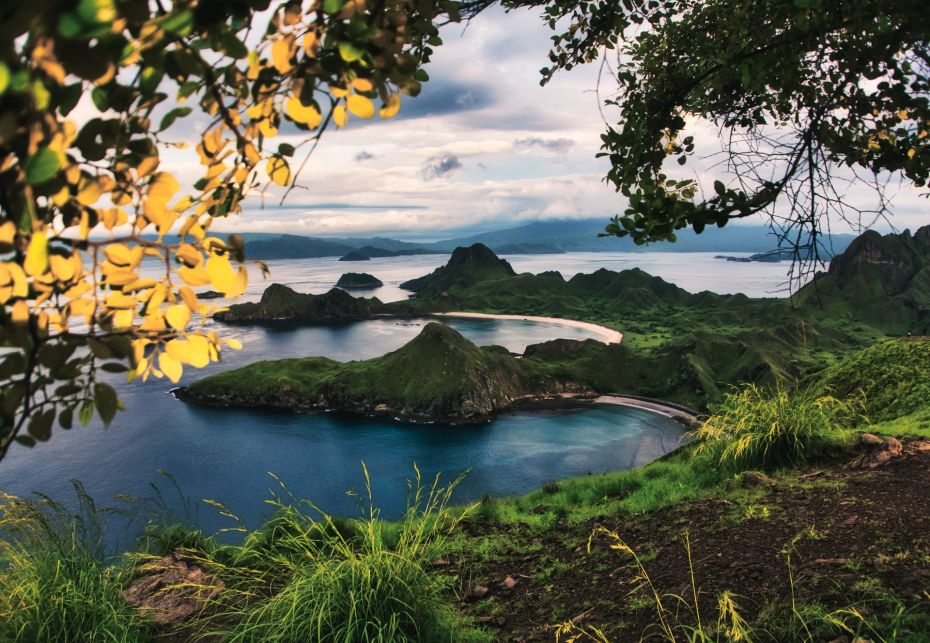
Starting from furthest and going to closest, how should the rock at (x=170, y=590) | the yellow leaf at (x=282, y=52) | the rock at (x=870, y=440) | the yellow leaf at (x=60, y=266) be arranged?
the rock at (x=870, y=440)
the rock at (x=170, y=590)
the yellow leaf at (x=282, y=52)
the yellow leaf at (x=60, y=266)

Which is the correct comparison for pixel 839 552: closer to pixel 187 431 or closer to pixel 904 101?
pixel 904 101

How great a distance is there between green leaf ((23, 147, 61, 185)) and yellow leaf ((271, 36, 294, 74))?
797 mm

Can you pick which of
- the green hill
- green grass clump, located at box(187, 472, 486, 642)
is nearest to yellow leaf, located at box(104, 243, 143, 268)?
green grass clump, located at box(187, 472, 486, 642)

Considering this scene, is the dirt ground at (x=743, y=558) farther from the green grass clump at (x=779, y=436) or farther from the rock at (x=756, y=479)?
the green grass clump at (x=779, y=436)

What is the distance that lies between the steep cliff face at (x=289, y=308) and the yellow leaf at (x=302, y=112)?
19405 cm

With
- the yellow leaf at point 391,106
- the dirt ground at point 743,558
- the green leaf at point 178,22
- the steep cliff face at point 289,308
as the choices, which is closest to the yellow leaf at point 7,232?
the green leaf at point 178,22

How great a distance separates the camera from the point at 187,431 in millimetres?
78938

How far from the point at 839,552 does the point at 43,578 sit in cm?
831

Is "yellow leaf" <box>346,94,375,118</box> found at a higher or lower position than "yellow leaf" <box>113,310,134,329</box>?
higher

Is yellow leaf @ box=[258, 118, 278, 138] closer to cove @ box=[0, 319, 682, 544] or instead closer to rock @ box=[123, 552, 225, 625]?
rock @ box=[123, 552, 225, 625]

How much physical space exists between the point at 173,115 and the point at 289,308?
198680 mm

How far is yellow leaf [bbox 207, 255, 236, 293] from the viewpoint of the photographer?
6.22ft

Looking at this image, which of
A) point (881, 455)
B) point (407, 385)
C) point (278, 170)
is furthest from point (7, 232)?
point (407, 385)

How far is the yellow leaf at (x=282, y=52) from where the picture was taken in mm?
1976
